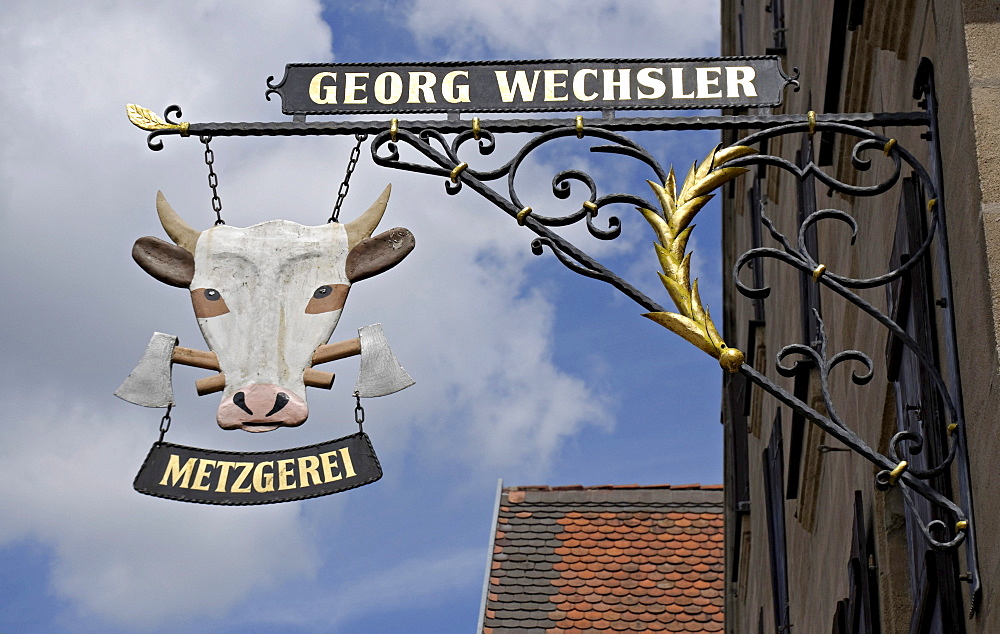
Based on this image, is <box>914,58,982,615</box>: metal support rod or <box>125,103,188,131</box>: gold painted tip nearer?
<box>914,58,982,615</box>: metal support rod

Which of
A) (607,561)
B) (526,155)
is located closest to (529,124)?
(526,155)

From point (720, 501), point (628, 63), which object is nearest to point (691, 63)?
point (628, 63)

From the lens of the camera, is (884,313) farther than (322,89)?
Yes

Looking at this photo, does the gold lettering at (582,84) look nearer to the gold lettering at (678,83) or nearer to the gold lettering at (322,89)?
the gold lettering at (678,83)

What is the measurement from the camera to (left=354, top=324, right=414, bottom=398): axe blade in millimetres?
6109

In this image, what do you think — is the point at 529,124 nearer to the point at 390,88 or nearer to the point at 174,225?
the point at 390,88

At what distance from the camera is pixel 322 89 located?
5680 millimetres

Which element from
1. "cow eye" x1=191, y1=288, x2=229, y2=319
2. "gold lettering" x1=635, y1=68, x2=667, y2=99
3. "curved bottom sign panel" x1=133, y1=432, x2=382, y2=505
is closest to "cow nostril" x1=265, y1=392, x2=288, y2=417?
"curved bottom sign panel" x1=133, y1=432, x2=382, y2=505

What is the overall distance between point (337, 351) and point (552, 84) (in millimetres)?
1295

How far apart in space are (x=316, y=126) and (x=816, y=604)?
5419 mm

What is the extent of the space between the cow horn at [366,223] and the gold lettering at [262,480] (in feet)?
3.12

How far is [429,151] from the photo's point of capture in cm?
545

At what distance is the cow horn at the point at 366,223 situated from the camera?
6.16m

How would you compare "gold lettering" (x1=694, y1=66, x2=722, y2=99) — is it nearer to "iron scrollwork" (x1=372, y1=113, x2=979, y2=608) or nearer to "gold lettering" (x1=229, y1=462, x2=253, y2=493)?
"iron scrollwork" (x1=372, y1=113, x2=979, y2=608)
